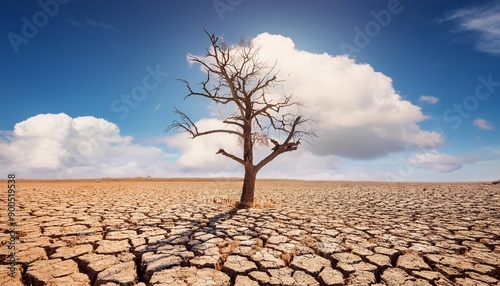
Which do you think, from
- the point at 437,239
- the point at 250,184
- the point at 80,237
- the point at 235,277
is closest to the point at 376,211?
the point at 437,239

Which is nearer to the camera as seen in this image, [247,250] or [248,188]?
[247,250]

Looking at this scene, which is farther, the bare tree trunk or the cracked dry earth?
the bare tree trunk

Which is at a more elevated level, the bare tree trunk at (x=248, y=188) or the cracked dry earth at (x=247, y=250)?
the bare tree trunk at (x=248, y=188)

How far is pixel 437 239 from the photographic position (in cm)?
464

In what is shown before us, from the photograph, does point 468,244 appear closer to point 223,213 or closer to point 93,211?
point 223,213

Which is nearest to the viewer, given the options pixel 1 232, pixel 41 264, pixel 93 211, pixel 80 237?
pixel 41 264

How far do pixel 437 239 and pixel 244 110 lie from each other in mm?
5647

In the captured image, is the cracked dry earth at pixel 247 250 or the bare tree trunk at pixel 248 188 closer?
the cracked dry earth at pixel 247 250

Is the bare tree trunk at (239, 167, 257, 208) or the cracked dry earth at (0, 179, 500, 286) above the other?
the bare tree trunk at (239, 167, 257, 208)

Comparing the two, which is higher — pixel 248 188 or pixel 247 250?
pixel 248 188

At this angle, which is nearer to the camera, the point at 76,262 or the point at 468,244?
the point at 76,262

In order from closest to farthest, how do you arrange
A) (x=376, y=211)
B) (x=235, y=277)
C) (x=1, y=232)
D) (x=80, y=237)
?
1. (x=235, y=277)
2. (x=80, y=237)
3. (x=1, y=232)
4. (x=376, y=211)

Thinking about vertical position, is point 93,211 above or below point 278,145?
below

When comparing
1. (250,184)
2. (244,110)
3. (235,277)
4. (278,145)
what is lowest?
(235,277)
